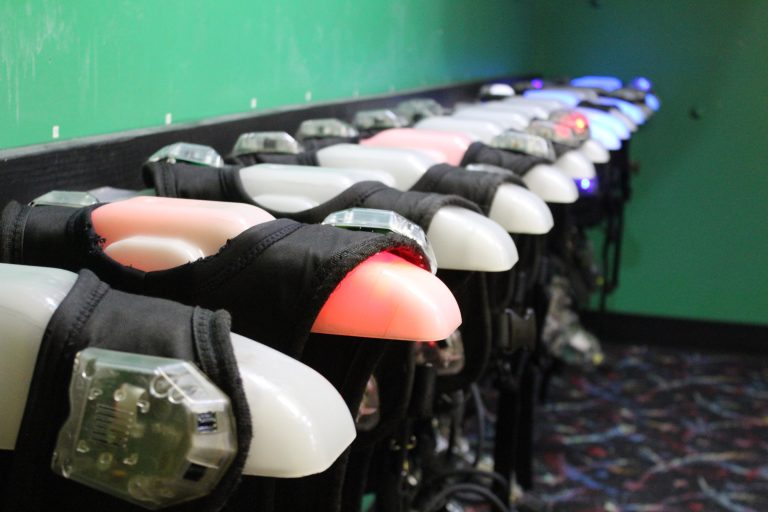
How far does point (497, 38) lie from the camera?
357 centimetres

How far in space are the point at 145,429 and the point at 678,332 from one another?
4.04 m

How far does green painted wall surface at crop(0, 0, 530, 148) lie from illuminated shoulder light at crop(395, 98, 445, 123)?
0.70 ft

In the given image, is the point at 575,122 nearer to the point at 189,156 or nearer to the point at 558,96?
the point at 558,96

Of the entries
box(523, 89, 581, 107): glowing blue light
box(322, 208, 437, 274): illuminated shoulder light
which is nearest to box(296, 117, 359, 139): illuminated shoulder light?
box(322, 208, 437, 274): illuminated shoulder light

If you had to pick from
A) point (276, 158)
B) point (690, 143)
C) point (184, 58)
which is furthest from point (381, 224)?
point (690, 143)

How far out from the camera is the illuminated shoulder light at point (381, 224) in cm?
72

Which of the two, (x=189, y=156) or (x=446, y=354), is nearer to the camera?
(x=189, y=156)

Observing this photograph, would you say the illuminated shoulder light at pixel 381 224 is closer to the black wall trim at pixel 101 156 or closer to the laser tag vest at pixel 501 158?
the black wall trim at pixel 101 156

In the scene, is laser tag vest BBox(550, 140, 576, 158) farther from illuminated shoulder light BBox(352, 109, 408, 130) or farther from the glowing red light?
illuminated shoulder light BBox(352, 109, 408, 130)

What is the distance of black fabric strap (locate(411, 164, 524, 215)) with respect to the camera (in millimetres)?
1041

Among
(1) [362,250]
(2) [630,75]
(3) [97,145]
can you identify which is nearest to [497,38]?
(2) [630,75]

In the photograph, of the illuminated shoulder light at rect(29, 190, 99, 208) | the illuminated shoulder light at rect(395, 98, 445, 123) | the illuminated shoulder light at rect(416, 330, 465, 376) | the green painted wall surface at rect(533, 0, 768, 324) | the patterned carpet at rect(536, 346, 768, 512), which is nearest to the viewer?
the illuminated shoulder light at rect(29, 190, 99, 208)

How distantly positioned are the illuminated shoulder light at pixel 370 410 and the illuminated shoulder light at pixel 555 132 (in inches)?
29.3

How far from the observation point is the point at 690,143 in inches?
160
